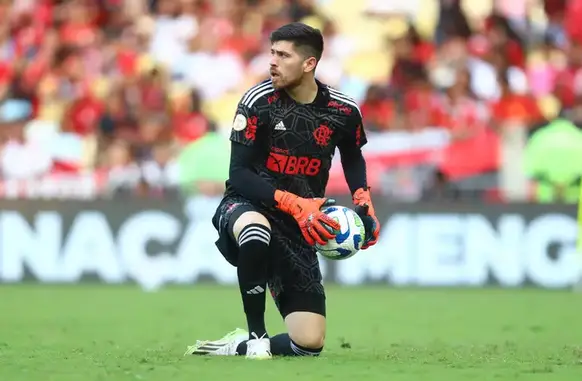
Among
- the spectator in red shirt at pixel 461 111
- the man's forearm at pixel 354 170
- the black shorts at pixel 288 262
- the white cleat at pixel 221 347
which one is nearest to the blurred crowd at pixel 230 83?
the spectator in red shirt at pixel 461 111

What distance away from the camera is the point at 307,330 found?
27.7 feet

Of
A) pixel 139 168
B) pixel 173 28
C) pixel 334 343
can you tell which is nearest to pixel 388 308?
pixel 334 343

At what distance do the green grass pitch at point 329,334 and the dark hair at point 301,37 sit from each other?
2.10 metres

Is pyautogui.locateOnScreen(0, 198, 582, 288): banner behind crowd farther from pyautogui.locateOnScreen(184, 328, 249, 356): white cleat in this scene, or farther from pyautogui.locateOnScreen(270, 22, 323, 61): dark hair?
pyautogui.locateOnScreen(270, 22, 323, 61): dark hair

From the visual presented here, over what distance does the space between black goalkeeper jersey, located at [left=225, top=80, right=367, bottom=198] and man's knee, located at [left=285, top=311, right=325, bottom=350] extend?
0.85 m

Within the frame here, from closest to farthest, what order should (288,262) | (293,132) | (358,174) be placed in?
(293,132) < (288,262) < (358,174)

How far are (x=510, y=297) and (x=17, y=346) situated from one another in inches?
324

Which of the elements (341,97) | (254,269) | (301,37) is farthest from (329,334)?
(301,37)

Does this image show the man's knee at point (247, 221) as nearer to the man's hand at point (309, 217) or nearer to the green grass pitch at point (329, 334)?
the man's hand at point (309, 217)

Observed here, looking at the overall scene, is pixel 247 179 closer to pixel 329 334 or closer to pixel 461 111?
pixel 329 334

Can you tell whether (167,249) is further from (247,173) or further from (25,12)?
(247,173)

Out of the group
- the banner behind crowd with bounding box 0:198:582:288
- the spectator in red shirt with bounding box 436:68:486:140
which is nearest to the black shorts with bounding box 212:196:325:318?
the banner behind crowd with bounding box 0:198:582:288

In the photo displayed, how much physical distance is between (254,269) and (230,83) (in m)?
11.1

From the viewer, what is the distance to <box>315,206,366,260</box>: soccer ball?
815 centimetres
